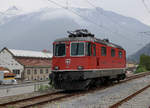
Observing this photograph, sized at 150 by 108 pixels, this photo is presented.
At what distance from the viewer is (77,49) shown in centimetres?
1459

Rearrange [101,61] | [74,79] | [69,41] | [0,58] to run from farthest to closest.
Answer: [0,58]
[101,61]
[69,41]
[74,79]

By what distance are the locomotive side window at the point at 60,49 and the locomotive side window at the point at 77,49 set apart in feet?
2.07

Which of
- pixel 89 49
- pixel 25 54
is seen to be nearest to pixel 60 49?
pixel 89 49

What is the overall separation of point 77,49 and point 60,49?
1.26 meters

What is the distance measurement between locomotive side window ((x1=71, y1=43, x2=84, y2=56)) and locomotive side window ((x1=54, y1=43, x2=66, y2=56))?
630 mm

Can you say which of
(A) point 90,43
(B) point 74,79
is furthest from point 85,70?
(A) point 90,43

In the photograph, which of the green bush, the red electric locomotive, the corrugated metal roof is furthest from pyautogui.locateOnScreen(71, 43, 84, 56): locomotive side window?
the green bush

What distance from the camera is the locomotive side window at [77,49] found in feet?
47.4

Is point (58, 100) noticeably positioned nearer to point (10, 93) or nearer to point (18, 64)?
point (10, 93)

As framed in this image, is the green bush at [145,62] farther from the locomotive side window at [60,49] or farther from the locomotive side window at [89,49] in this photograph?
the locomotive side window at [60,49]

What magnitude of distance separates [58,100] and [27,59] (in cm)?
5714

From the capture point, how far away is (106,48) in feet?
57.2

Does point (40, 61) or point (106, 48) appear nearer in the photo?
point (106, 48)

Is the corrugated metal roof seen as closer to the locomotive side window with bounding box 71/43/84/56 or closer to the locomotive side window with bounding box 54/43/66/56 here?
the locomotive side window with bounding box 54/43/66/56
